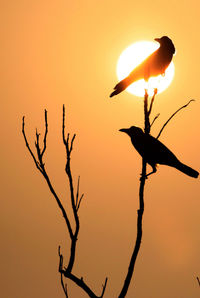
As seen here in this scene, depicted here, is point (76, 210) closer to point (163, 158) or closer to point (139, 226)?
point (139, 226)

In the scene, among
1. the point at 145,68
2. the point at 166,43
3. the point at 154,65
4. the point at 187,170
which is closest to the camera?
the point at 187,170

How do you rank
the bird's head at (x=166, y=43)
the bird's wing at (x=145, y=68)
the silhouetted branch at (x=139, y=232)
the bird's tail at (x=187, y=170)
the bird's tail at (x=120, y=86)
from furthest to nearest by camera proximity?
1. the bird's head at (x=166, y=43)
2. the bird's wing at (x=145, y=68)
3. the bird's tail at (x=120, y=86)
4. the bird's tail at (x=187, y=170)
5. the silhouetted branch at (x=139, y=232)

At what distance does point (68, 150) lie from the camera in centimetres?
351

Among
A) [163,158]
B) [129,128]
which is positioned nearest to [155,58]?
[129,128]

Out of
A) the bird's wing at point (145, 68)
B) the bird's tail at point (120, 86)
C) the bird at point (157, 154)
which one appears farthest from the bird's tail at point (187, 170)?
the bird's wing at point (145, 68)

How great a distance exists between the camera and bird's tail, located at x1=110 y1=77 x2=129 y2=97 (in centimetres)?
941

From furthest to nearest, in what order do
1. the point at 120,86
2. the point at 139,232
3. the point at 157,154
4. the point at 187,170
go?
the point at 120,86
the point at 157,154
the point at 187,170
the point at 139,232

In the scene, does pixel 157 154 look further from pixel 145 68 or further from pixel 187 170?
pixel 145 68

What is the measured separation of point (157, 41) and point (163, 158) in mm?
4831

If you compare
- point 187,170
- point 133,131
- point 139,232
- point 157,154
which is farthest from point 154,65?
point 139,232

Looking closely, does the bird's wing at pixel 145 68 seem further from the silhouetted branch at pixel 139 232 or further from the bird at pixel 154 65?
the silhouetted branch at pixel 139 232

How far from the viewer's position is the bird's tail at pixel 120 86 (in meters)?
9.41

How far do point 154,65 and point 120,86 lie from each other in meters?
1.11

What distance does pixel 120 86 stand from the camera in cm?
957
